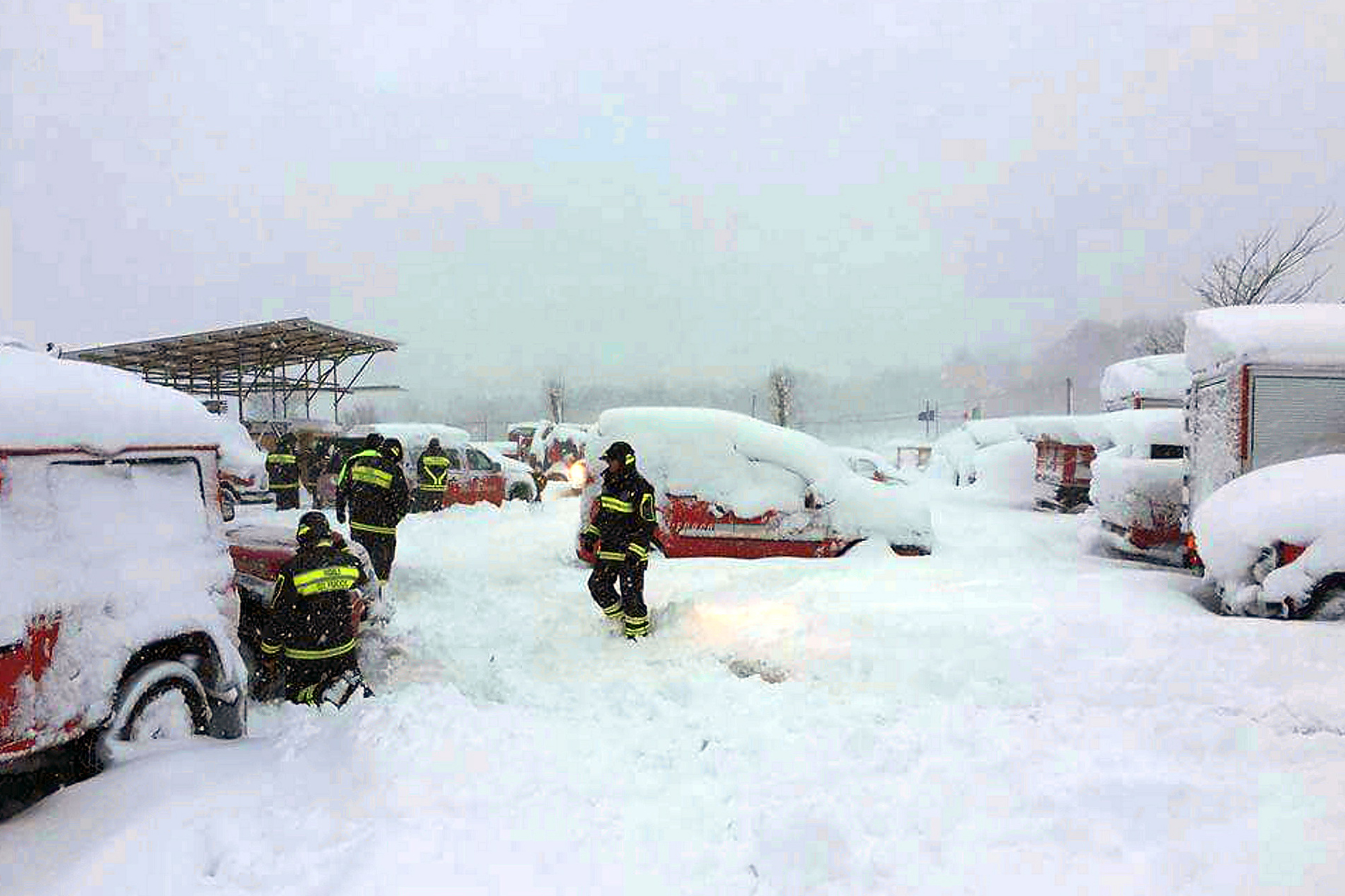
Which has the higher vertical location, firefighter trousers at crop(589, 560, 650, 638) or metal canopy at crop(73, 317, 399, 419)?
metal canopy at crop(73, 317, 399, 419)

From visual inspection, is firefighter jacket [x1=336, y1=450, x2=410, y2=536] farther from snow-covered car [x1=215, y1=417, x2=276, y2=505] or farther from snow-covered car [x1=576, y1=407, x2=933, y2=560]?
snow-covered car [x1=215, y1=417, x2=276, y2=505]

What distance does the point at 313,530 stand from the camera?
15.2 feet

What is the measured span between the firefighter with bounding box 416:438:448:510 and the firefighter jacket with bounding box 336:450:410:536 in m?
4.69

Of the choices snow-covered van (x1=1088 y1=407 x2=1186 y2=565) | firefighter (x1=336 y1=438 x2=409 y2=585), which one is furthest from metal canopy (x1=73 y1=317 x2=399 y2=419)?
snow-covered van (x1=1088 y1=407 x2=1186 y2=565)

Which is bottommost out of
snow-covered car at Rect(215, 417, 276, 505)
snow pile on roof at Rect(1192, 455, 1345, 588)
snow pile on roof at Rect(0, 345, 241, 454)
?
snow pile on roof at Rect(1192, 455, 1345, 588)

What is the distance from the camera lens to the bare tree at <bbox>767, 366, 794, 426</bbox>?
55.0 m

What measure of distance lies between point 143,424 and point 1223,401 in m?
9.04

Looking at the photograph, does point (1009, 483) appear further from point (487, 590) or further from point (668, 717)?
point (668, 717)

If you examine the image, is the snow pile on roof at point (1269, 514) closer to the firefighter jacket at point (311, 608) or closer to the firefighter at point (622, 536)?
the firefighter at point (622, 536)

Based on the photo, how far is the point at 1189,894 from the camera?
252cm

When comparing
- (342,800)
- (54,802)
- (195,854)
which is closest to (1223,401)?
(342,800)

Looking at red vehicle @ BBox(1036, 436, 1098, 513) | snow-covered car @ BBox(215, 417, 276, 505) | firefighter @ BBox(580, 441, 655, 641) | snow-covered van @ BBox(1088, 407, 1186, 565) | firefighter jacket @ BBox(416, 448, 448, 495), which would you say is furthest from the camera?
red vehicle @ BBox(1036, 436, 1098, 513)

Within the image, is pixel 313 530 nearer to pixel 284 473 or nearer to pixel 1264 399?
pixel 1264 399

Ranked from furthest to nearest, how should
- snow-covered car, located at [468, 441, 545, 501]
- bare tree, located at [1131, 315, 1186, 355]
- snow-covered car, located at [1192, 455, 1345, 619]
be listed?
bare tree, located at [1131, 315, 1186, 355], snow-covered car, located at [468, 441, 545, 501], snow-covered car, located at [1192, 455, 1345, 619]
